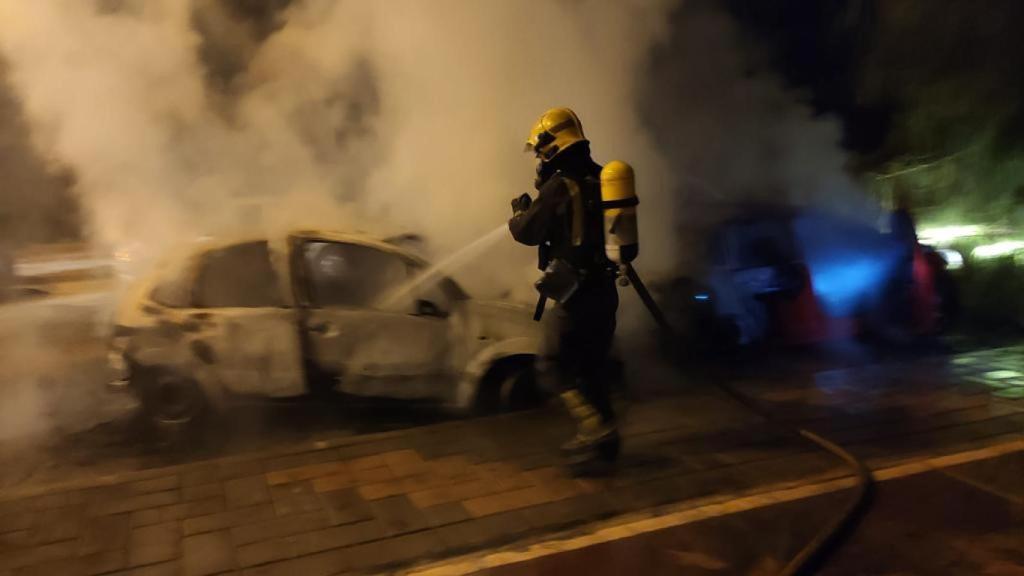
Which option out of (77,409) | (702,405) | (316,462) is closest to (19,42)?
(77,409)

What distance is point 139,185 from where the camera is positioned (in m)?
5.39

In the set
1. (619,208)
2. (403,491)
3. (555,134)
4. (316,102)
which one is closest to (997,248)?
(619,208)

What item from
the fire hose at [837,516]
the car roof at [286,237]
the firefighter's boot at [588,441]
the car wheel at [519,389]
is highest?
the car roof at [286,237]

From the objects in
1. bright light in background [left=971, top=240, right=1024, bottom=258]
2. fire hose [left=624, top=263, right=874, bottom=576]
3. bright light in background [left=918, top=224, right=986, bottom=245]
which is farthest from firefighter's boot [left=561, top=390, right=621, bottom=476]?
bright light in background [left=971, top=240, right=1024, bottom=258]

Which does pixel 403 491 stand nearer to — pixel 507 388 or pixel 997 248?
pixel 507 388

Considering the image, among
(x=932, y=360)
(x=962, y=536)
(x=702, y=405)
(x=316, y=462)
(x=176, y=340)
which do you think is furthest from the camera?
(x=932, y=360)

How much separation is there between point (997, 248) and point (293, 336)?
22.0ft

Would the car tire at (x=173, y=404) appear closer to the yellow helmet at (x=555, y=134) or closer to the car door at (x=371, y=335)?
the car door at (x=371, y=335)

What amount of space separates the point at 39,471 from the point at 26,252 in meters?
1.68

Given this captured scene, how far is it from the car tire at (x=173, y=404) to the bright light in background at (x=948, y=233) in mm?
6641

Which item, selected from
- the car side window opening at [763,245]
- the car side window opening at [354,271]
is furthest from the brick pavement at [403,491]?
the car side window opening at [763,245]

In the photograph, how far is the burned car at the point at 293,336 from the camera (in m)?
5.10

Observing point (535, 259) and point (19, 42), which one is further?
point (535, 259)

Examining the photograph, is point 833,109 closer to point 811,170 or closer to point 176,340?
point 811,170
